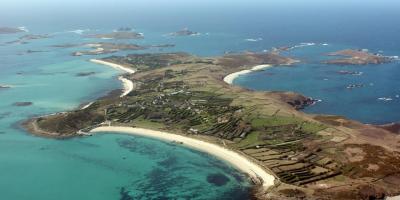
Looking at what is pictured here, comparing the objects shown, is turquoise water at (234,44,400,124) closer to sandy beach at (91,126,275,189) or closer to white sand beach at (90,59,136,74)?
sandy beach at (91,126,275,189)

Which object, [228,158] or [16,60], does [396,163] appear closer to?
[228,158]

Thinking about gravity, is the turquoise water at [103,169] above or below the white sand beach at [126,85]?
below

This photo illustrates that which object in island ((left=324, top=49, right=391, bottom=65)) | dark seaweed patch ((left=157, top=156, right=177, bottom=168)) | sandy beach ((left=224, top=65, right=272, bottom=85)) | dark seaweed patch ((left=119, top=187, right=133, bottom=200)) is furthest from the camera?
island ((left=324, top=49, right=391, bottom=65))

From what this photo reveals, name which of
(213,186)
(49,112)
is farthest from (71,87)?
(213,186)

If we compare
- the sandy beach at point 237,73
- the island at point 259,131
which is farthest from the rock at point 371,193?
the sandy beach at point 237,73

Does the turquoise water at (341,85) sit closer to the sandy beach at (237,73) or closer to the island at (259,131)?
the sandy beach at (237,73)

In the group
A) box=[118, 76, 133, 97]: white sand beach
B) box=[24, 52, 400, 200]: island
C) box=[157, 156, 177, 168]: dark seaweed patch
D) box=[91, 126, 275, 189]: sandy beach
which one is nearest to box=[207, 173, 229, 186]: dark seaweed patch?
box=[91, 126, 275, 189]: sandy beach
